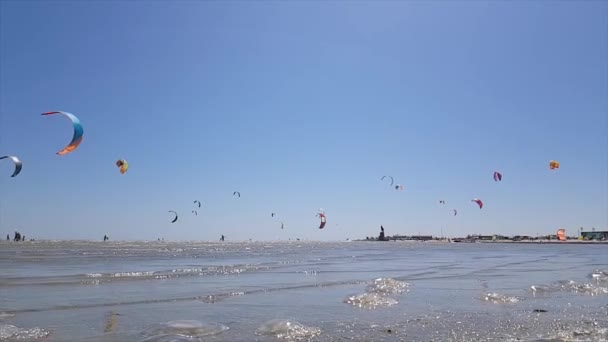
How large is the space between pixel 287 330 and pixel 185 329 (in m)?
1.48

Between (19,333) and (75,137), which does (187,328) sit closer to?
(19,333)

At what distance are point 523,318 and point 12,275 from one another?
51.2ft

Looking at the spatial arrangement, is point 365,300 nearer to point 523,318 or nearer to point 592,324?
point 523,318

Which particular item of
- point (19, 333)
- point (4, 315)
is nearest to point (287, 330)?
point (19, 333)

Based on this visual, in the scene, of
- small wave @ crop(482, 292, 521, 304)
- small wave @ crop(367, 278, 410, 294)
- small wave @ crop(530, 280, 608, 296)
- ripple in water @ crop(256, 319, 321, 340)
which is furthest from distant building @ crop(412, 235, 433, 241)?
ripple in water @ crop(256, 319, 321, 340)

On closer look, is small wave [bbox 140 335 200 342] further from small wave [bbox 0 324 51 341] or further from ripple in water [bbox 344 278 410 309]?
ripple in water [bbox 344 278 410 309]

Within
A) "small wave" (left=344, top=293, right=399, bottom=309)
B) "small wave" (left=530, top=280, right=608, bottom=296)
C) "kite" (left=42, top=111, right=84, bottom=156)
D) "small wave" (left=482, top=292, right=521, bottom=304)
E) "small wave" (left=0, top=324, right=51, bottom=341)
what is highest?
"kite" (left=42, top=111, right=84, bottom=156)

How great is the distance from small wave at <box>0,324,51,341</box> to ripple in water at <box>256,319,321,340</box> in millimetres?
3047

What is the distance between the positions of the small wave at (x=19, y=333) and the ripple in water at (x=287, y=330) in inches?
120

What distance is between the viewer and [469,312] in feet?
30.0

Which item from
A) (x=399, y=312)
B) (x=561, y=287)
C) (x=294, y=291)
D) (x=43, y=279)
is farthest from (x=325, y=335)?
(x=43, y=279)

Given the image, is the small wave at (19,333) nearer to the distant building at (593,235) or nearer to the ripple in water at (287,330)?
the ripple in water at (287,330)

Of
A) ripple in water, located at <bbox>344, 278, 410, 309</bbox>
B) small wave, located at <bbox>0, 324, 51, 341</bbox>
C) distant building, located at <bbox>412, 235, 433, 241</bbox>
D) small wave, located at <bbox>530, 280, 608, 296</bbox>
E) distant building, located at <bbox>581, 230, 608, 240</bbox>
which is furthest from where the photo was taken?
distant building, located at <bbox>412, 235, 433, 241</bbox>

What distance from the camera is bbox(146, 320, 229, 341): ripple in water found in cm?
690
